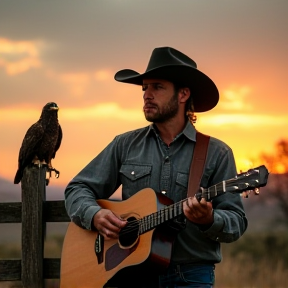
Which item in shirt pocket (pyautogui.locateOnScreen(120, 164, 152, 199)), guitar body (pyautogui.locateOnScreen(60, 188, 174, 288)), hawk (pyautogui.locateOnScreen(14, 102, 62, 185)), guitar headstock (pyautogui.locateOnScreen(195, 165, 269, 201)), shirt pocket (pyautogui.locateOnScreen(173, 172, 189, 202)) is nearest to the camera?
guitar headstock (pyautogui.locateOnScreen(195, 165, 269, 201))

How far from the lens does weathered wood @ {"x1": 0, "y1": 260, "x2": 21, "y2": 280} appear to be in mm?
6267

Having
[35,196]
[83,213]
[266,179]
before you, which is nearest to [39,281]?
[35,196]

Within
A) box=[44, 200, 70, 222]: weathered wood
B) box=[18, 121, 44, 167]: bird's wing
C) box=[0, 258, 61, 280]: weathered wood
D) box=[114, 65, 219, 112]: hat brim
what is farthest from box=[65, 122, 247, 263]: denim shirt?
box=[18, 121, 44, 167]: bird's wing

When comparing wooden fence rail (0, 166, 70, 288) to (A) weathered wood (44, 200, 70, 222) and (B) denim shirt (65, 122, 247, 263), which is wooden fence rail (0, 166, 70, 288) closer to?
(A) weathered wood (44, 200, 70, 222)

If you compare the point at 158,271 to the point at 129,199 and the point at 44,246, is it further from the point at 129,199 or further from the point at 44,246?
the point at 44,246

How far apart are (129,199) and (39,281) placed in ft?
7.47

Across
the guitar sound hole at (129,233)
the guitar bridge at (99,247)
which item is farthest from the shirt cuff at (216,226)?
the guitar bridge at (99,247)

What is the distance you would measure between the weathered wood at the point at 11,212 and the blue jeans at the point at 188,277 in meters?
2.60

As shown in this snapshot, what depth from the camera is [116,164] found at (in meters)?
4.38

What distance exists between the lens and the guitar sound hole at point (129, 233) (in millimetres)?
4066

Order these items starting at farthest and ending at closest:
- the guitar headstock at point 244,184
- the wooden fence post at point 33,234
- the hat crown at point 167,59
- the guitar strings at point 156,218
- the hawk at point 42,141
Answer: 1. the hawk at point 42,141
2. the wooden fence post at point 33,234
3. the hat crown at point 167,59
4. the guitar strings at point 156,218
5. the guitar headstock at point 244,184

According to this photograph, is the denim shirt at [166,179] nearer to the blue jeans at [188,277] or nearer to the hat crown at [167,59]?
the blue jeans at [188,277]

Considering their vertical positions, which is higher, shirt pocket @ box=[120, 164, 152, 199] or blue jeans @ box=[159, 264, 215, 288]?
shirt pocket @ box=[120, 164, 152, 199]

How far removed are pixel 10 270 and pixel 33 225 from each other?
18.5 inches
